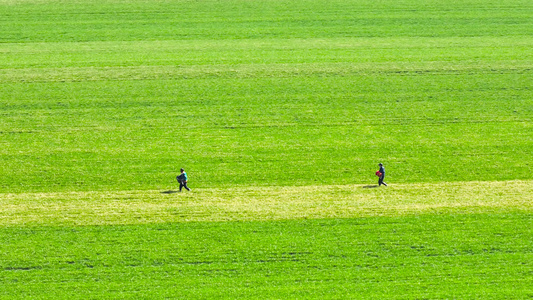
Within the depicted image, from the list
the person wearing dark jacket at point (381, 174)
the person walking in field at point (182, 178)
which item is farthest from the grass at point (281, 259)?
the person wearing dark jacket at point (381, 174)

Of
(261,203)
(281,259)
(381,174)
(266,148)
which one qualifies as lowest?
(281,259)

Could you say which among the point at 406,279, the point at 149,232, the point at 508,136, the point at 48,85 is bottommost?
the point at 406,279

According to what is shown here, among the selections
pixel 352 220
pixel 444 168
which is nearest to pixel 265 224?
pixel 352 220

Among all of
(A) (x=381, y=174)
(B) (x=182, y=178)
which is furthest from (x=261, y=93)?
(A) (x=381, y=174)

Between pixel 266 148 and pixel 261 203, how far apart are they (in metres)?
6.33

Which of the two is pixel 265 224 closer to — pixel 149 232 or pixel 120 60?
pixel 149 232

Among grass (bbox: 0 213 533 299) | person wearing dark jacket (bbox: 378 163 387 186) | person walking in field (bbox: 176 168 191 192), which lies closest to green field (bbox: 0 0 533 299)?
grass (bbox: 0 213 533 299)

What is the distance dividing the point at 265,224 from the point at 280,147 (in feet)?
28.5

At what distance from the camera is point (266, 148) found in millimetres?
35000

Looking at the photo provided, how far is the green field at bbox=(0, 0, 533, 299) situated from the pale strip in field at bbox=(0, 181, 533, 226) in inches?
5.1

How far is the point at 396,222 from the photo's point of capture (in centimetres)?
2741

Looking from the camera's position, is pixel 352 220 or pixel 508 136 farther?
pixel 508 136

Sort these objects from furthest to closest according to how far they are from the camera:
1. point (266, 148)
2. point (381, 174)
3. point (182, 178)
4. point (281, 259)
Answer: point (266, 148)
point (381, 174)
point (182, 178)
point (281, 259)

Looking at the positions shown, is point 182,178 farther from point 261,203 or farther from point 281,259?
point 281,259
